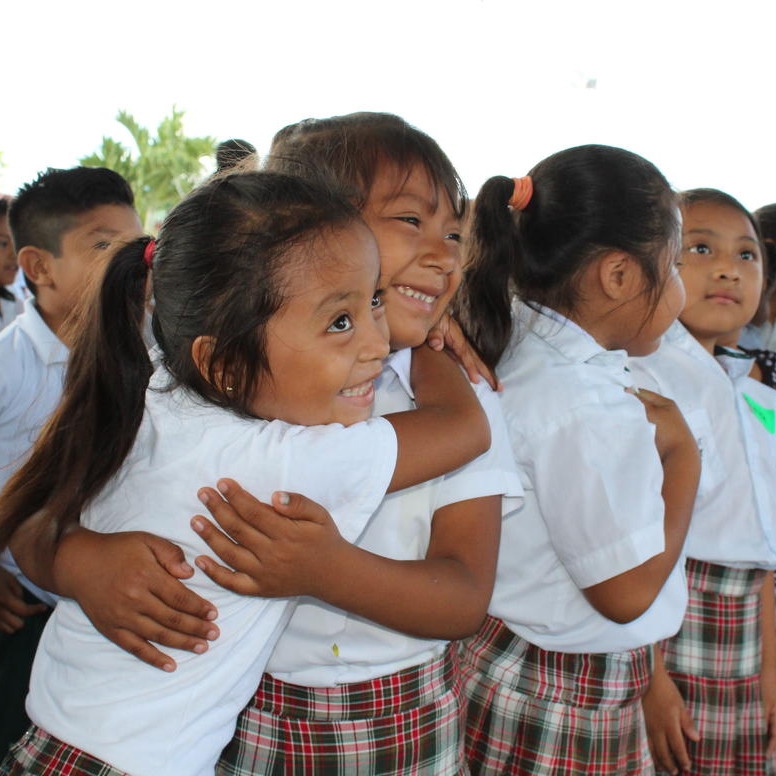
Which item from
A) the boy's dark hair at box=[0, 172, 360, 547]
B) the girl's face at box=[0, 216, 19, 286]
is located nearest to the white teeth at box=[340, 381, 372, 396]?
the boy's dark hair at box=[0, 172, 360, 547]

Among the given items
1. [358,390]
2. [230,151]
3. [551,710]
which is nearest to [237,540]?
[358,390]

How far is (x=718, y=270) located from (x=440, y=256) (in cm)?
122

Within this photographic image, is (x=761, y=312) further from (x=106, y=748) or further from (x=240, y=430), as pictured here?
(x=106, y=748)

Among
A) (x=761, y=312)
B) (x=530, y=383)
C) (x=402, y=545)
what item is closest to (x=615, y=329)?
(x=530, y=383)

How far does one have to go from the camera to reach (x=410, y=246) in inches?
51.3

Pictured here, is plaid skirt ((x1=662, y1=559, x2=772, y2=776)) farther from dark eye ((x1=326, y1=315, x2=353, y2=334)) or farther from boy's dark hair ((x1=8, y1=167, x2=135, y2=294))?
boy's dark hair ((x1=8, y1=167, x2=135, y2=294))

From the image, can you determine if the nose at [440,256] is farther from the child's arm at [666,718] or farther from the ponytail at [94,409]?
the child's arm at [666,718]

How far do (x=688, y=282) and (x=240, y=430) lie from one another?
1.62m

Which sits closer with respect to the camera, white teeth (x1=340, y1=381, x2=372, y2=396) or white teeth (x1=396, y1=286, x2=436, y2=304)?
white teeth (x1=340, y1=381, x2=372, y2=396)

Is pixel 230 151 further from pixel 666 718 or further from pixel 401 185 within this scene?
pixel 666 718

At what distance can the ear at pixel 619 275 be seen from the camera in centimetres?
163

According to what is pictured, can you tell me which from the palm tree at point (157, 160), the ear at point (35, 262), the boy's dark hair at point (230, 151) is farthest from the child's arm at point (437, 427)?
the palm tree at point (157, 160)

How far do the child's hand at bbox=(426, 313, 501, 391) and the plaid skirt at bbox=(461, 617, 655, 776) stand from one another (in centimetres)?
49

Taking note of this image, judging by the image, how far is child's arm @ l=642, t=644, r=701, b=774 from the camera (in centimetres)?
Result: 176
